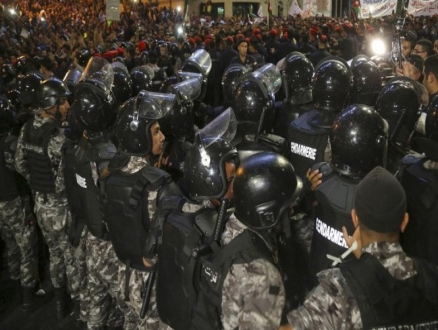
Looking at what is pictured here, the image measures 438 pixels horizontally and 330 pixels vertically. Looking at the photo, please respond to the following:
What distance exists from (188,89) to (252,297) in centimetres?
396

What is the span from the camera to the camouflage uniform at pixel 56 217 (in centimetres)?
481

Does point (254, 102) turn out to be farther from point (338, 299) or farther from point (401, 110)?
point (338, 299)

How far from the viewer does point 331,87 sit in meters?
4.45

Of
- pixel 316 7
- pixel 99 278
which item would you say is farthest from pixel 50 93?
pixel 316 7

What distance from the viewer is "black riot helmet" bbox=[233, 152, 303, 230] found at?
7.92 ft

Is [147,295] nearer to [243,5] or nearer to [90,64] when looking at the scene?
[90,64]

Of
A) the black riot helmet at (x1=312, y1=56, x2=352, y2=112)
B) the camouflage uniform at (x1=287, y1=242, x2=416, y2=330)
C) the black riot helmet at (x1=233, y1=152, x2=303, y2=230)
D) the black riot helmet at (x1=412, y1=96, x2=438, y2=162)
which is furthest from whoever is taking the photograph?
the black riot helmet at (x1=312, y1=56, x2=352, y2=112)

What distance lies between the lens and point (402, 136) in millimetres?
4246

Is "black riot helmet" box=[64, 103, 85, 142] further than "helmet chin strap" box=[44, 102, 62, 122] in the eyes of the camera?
No

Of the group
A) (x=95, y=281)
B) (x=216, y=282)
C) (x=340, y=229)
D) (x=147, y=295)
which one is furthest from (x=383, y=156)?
(x=95, y=281)

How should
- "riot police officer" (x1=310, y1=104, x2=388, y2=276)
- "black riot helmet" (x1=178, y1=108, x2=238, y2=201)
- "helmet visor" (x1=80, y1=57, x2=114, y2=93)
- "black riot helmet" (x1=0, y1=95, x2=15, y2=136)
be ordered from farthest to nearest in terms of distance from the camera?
1. "helmet visor" (x1=80, y1=57, x2=114, y2=93)
2. "black riot helmet" (x1=0, y1=95, x2=15, y2=136)
3. "riot police officer" (x1=310, y1=104, x2=388, y2=276)
4. "black riot helmet" (x1=178, y1=108, x2=238, y2=201)

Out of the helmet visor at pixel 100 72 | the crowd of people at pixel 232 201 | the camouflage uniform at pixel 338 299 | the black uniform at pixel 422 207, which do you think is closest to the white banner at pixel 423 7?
the crowd of people at pixel 232 201

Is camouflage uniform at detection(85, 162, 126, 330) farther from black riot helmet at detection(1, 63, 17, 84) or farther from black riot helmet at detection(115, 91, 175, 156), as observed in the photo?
black riot helmet at detection(1, 63, 17, 84)

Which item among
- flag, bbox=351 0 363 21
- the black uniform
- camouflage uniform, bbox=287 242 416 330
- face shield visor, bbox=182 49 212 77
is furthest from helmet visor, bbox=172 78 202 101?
flag, bbox=351 0 363 21
